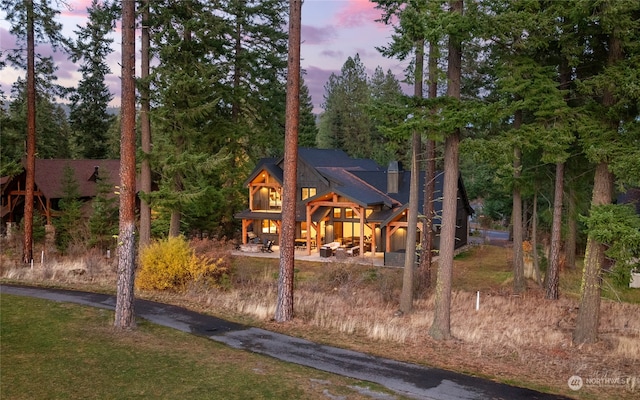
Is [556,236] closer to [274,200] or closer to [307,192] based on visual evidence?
[307,192]

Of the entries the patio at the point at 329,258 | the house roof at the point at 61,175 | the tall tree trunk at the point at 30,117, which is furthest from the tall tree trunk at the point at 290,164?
the house roof at the point at 61,175

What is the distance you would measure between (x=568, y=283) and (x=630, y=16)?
13961 millimetres

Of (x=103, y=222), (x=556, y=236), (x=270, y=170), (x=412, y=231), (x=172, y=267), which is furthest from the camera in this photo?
(x=270, y=170)

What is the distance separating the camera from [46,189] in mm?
34219

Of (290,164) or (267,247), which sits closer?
(290,164)

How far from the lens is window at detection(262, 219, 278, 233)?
34500 millimetres

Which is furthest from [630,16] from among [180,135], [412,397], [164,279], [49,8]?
[49,8]

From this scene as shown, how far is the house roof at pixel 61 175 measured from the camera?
113 feet

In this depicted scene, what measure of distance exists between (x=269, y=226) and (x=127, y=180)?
23.2m

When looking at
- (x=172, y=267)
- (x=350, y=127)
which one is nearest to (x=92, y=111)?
(x=350, y=127)

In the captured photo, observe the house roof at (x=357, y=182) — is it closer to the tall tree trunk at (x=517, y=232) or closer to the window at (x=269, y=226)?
the window at (x=269, y=226)

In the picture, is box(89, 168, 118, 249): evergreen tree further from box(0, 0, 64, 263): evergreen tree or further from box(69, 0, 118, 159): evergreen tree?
box(69, 0, 118, 159): evergreen tree

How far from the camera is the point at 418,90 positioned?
1545 centimetres

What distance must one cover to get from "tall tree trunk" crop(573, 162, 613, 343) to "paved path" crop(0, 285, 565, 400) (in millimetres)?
4857
